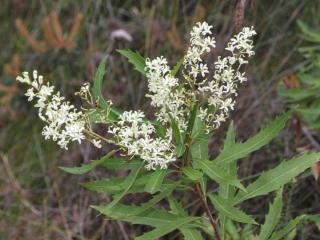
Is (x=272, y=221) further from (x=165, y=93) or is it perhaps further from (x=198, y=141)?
(x=165, y=93)

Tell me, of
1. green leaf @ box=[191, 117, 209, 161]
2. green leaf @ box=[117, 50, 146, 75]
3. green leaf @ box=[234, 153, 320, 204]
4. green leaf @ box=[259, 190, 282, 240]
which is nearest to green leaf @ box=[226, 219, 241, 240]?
green leaf @ box=[259, 190, 282, 240]

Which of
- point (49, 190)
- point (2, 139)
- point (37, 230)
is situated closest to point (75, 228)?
point (37, 230)

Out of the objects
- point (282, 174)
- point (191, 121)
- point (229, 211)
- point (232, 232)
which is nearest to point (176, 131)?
point (191, 121)

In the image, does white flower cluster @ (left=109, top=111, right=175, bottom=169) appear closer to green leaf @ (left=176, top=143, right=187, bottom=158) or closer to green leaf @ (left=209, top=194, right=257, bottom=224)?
green leaf @ (left=176, top=143, right=187, bottom=158)

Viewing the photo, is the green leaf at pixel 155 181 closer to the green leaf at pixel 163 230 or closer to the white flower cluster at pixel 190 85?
the white flower cluster at pixel 190 85

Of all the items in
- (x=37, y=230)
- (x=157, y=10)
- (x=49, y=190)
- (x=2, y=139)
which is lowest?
(x=37, y=230)

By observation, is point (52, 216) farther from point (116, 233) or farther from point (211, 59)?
point (211, 59)

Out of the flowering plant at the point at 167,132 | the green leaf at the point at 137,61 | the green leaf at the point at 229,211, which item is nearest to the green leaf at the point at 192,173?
the flowering plant at the point at 167,132
